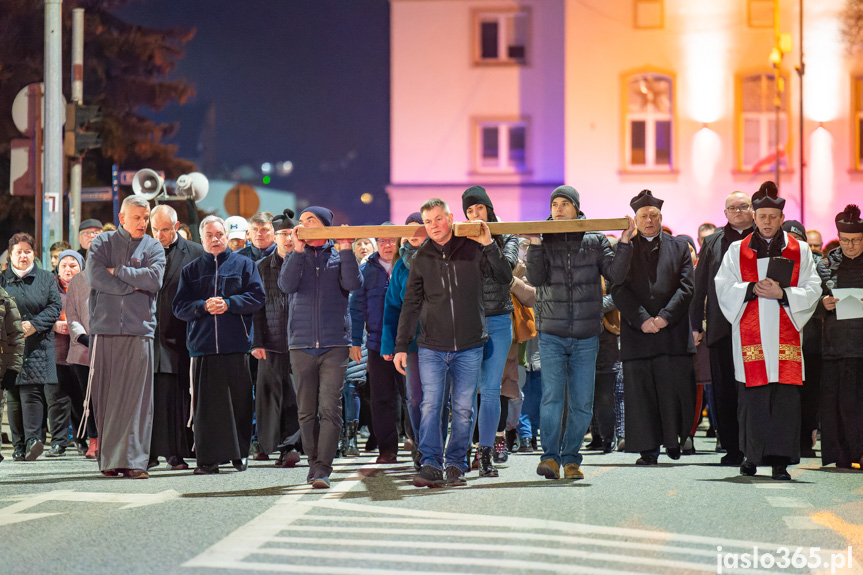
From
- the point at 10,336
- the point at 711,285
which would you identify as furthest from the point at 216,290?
the point at 711,285

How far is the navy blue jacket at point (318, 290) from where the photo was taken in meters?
9.41

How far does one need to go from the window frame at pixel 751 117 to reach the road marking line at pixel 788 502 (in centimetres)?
2402

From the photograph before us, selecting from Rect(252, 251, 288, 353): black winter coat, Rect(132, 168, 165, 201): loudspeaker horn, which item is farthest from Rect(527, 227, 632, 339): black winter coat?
Rect(132, 168, 165, 201): loudspeaker horn

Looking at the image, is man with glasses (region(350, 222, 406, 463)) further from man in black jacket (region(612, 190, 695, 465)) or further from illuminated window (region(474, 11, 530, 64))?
illuminated window (region(474, 11, 530, 64))

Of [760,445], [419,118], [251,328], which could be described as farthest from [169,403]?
[419,118]

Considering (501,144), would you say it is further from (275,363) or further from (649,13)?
(275,363)

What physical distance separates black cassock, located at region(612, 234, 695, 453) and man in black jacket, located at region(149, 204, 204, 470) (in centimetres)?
384

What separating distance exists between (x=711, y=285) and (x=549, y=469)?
2.53m

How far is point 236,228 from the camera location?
1179 cm

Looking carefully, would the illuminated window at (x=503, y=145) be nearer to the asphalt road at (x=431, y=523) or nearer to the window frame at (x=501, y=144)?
the window frame at (x=501, y=144)

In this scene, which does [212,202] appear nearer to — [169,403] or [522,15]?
[522,15]

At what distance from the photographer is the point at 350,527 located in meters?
7.04

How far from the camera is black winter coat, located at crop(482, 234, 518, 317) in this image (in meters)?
9.83

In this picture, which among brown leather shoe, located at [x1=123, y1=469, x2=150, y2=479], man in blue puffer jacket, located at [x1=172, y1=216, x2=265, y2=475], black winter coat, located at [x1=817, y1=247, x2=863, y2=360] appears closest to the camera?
brown leather shoe, located at [x1=123, y1=469, x2=150, y2=479]
